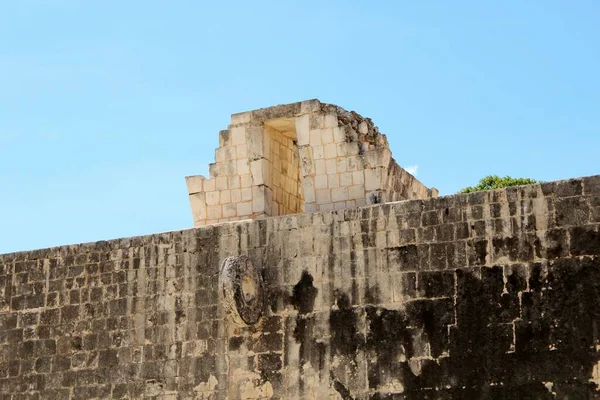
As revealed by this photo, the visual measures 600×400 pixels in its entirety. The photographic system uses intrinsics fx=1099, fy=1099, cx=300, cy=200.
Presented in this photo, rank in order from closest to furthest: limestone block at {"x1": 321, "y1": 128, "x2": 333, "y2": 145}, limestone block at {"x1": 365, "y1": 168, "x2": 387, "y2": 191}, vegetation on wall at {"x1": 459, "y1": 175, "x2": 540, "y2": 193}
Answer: limestone block at {"x1": 365, "y1": 168, "x2": 387, "y2": 191} < limestone block at {"x1": 321, "y1": 128, "x2": 333, "y2": 145} < vegetation on wall at {"x1": 459, "y1": 175, "x2": 540, "y2": 193}

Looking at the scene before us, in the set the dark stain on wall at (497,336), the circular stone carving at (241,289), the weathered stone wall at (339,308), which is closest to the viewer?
the dark stain on wall at (497,336)

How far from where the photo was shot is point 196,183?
13.8 meters

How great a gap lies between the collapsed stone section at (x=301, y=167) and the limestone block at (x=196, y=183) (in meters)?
0.01

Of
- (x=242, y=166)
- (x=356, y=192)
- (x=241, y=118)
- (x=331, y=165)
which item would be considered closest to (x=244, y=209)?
(x=242, y=166)

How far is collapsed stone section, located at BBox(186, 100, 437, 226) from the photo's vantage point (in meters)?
12.9

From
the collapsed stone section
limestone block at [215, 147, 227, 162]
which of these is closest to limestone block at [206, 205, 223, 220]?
the collapsed stone section

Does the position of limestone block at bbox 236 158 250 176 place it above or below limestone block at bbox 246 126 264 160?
below

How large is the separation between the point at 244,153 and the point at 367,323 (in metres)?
3.08

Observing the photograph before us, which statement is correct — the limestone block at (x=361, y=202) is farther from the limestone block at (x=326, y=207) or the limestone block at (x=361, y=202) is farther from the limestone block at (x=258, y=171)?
the limestone block at (x=258, y=171)

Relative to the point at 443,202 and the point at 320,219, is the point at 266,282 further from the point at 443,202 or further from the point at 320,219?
the point at 443,202

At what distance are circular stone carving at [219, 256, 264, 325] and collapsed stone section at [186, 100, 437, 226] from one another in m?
1.42

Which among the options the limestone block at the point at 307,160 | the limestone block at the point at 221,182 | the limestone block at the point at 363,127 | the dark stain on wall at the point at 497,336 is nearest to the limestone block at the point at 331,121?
the limestone block at the point at 307,160

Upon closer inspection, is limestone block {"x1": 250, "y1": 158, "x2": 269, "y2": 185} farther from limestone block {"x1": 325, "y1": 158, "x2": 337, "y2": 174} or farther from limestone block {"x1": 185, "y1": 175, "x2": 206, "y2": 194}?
limestone block {"x1": 325, "y1": 158, "x2": 337, "y2": 174}

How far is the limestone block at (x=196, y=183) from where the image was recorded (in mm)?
13789
